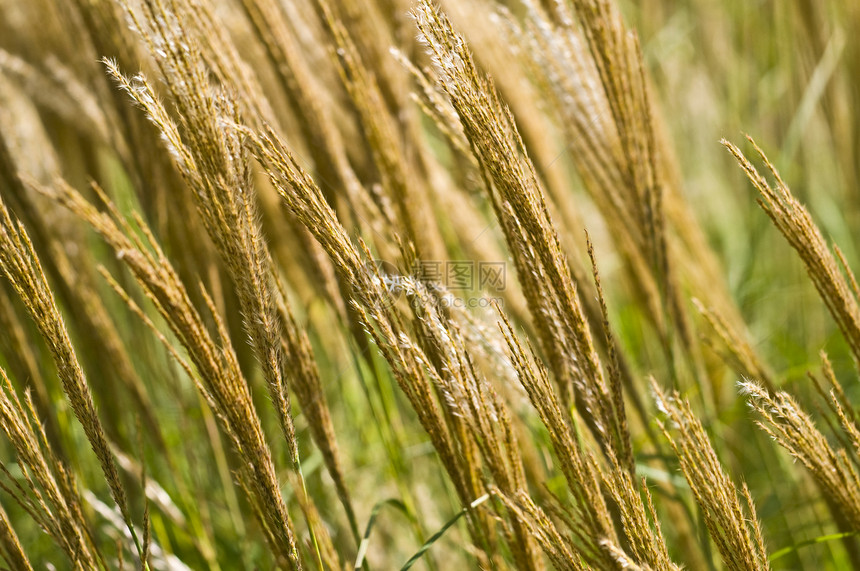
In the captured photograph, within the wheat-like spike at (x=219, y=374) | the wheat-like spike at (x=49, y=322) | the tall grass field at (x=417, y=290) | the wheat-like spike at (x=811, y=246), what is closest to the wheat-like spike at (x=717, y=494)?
the tall grass field at (x=417, y=290)

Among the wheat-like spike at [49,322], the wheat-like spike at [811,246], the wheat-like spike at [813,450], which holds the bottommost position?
the wheat-like spike at [813,450]

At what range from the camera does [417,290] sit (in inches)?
33.2

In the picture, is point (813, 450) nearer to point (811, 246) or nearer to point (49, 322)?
point (811, 246)

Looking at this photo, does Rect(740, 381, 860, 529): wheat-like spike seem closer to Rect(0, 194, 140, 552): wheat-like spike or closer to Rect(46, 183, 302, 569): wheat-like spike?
Rect(46, 183, 302, 569): wheat-like spike

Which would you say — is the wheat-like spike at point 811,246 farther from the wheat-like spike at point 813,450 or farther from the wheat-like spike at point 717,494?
the wheat-like spike at point 717,494

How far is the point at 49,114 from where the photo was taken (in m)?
2.22

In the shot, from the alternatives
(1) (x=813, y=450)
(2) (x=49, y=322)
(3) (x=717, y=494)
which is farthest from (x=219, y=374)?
(1) (x=813, y=450)

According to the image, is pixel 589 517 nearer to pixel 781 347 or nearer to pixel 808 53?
pixel 781 347

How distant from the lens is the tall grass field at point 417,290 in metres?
0.86

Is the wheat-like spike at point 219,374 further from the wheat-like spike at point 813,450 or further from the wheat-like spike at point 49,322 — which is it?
the wheat-like spike at point 813,450

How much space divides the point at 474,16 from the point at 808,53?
124 centimetres

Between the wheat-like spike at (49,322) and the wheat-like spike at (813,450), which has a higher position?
the wheat-like spike at (49,322)

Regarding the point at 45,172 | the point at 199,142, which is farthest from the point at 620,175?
the point at 45,172

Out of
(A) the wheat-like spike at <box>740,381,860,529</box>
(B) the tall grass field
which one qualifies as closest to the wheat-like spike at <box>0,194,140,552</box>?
(B) the tall grass field
